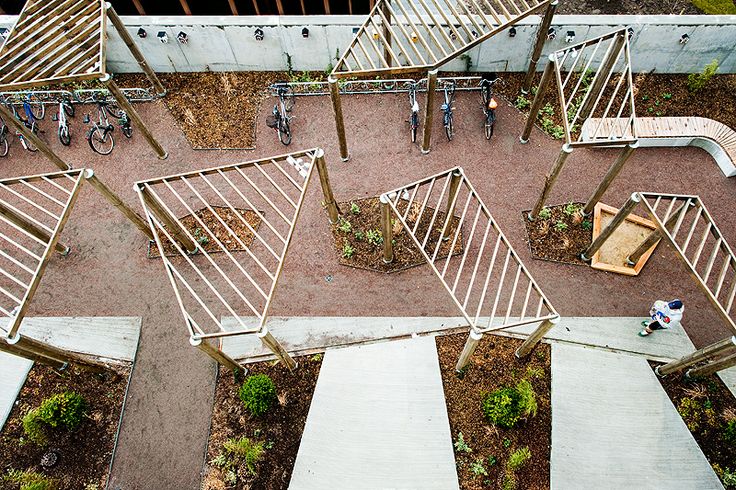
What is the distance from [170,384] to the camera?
10594mm

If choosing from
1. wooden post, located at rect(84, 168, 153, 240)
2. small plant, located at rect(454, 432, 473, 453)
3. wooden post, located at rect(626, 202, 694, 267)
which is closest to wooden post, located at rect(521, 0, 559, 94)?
wooden post, located at rect(626, 202, 694, 267)

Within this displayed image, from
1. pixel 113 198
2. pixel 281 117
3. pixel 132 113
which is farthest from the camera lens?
pixel 281 117

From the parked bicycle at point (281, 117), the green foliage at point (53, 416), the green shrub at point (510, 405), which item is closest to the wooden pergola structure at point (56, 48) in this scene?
the parked bicycle at point (281, 117)

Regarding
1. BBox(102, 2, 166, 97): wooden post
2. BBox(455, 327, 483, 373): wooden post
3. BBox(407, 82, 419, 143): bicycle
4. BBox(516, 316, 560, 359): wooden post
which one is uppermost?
BBox(102, 2, 166, 97): wooden post

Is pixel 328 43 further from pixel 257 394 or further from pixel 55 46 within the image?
pixel 257 394

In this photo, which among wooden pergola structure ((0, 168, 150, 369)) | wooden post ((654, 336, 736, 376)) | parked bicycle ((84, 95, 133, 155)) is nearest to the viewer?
wooden pergola structure ((0, 168, 150, 369))

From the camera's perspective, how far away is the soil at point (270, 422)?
9.52 m

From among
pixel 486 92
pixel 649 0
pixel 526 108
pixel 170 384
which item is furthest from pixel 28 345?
pixel 649 0

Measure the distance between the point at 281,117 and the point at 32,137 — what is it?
262 inches

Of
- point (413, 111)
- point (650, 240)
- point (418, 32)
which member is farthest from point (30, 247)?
point (650, 240)

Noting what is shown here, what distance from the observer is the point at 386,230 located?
1043 centimetres

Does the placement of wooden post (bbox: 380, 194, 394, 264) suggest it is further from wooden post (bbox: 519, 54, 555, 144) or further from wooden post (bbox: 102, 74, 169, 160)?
wooden post (bbox: 102, 74, 169, 160)

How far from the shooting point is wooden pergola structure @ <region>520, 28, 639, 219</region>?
10.4 meters

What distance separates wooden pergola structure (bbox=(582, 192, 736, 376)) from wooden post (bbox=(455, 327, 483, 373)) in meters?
4.39
